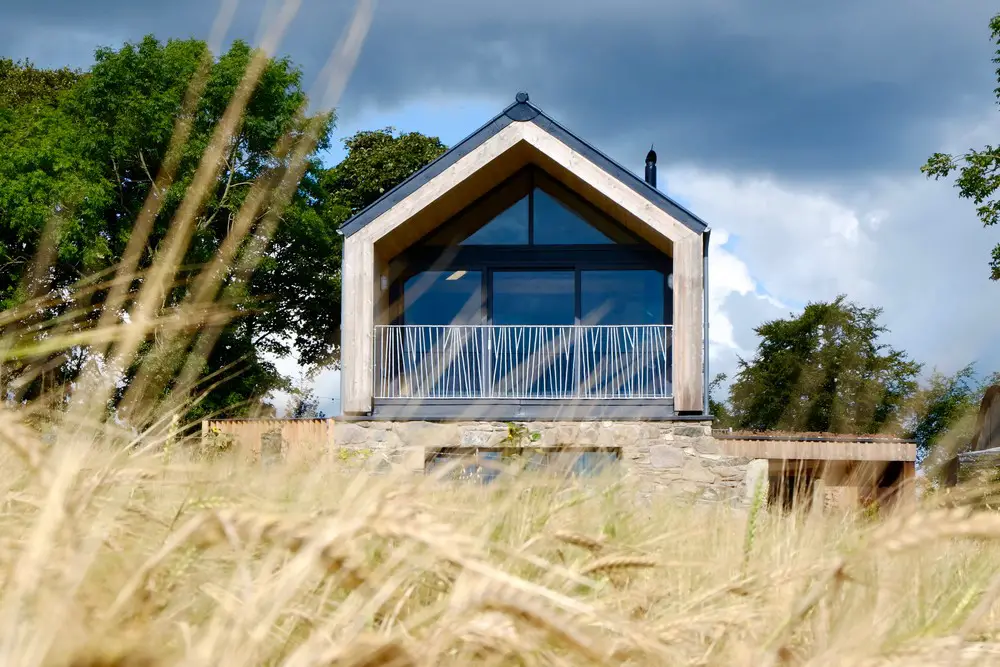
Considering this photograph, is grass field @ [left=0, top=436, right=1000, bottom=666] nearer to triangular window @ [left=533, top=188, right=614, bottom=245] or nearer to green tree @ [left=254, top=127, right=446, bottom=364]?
triangular window @ [left=533, top=188, right=614, bottom=245]

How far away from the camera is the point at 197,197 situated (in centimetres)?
228

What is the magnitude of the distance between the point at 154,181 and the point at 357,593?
19.2m

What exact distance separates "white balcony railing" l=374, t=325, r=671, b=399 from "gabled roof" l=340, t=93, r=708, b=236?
152 cm

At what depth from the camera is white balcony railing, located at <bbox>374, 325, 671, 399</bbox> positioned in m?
13.1

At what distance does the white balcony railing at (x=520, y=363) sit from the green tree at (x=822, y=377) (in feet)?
54.1

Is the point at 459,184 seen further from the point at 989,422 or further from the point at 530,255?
the point at 989,422

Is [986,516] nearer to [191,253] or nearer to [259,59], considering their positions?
[259,59]

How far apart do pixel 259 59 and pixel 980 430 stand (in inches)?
313

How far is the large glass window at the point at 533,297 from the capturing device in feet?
45.8

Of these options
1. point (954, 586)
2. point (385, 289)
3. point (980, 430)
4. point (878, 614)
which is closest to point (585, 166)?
point (385, 289)

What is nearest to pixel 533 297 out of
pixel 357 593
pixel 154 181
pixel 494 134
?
pixel 494 134

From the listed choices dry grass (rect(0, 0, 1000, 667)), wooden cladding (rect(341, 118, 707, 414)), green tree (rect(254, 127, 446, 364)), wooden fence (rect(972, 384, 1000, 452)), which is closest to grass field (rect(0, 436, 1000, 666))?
dry grass (rect(0, 0, 1000, 667))

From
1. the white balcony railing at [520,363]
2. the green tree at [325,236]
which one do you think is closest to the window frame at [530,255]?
the white balcony railing at [520,363]

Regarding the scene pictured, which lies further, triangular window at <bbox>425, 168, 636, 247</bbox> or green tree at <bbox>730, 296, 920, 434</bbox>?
green tree at <bbox>730, 296, 920, 434</bbox>
